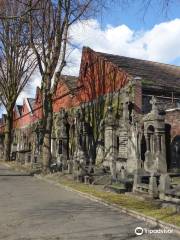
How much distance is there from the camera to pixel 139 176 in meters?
13.7

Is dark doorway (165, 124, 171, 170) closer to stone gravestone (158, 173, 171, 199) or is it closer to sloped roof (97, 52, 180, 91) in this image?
sloped roof (97, 52, 180, 91)

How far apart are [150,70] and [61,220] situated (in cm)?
1947

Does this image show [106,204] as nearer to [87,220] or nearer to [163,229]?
[87,220]

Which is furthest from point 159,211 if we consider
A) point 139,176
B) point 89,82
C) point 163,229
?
point 89,82

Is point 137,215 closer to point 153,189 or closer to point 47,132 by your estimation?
point 153,189

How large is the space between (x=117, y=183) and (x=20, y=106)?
56.4 metres

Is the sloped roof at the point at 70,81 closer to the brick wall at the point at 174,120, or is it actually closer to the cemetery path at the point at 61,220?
the brick wall at the point at 174,120

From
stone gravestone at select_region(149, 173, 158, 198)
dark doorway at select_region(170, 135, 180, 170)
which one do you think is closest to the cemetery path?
stone gravestone at select_region(149, 173, 158, 198)

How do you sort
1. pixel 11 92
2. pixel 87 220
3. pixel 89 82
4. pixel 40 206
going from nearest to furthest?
pixel 87 220
pixel 40 206
pixel 89 82
pixel 11 92

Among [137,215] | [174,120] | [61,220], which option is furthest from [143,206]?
[174,120]

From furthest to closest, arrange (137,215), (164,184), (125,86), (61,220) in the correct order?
(125,86) → (164,184) → (137,215) → (61,220)

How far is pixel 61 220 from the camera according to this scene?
29.7ft

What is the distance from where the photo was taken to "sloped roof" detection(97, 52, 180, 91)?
24.7 m

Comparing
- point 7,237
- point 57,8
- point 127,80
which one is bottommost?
point 7,237
